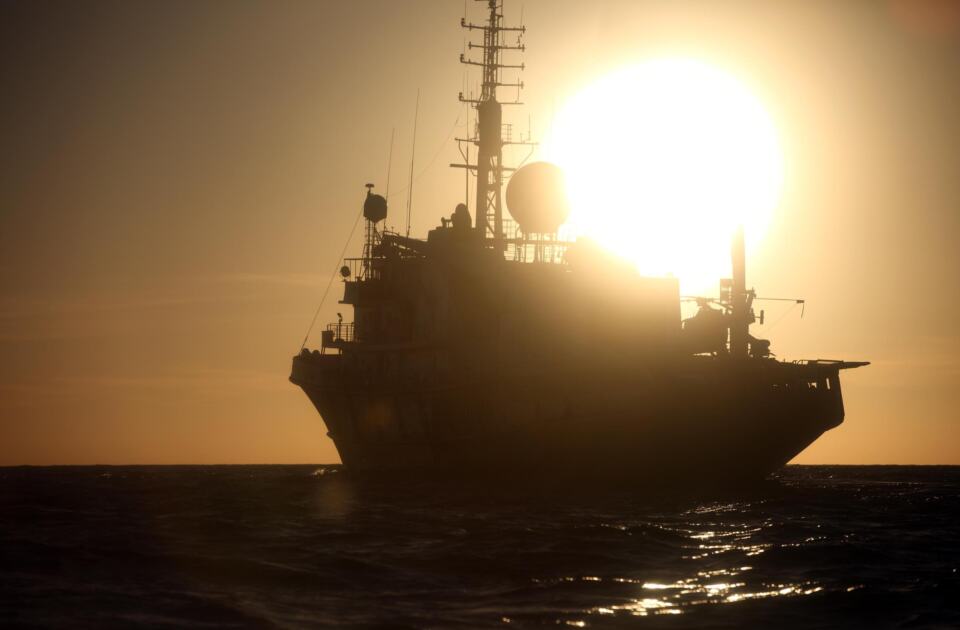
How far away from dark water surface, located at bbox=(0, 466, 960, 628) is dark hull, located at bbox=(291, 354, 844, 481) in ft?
15.0

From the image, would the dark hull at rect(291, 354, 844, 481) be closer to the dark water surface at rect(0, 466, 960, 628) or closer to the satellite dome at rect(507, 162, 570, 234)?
the dark water surface at rect(0, 466, 960, 628)

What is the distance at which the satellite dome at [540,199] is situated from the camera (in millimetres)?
49812

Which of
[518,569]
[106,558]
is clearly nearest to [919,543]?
[518,569]

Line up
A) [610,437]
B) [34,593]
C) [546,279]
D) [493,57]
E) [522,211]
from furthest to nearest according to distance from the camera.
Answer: [493,57] → [522,211] → [546,279] → [610,437] → [34,593]

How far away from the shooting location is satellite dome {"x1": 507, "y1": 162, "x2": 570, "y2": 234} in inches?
1961

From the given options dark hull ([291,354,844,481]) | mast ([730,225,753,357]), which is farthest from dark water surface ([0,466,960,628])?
mast ([730,225,753,357])

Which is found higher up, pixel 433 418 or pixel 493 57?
pixel 493 57

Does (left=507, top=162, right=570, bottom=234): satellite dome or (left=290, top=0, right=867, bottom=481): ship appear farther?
(left=507, top=162, right=570, bottom=234): satellite dome

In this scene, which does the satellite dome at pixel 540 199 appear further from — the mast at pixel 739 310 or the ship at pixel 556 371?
the mast at pixel 739 310

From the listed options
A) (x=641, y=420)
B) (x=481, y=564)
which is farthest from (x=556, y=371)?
(x=481, y=564)

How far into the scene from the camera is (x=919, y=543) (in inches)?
999

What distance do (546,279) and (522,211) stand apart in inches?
284

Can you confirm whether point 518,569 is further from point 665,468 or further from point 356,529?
point 665,468

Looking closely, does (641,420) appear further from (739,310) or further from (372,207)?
(372,207)
